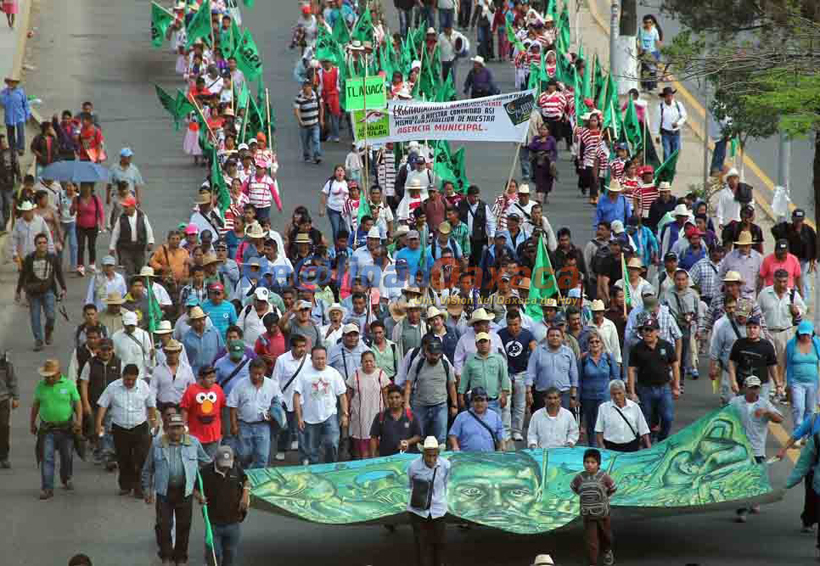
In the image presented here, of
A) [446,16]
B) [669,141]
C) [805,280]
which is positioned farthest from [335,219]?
[446,16]

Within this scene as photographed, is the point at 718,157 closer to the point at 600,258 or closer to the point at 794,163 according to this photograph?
the point at 794,163

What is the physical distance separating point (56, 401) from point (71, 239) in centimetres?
803

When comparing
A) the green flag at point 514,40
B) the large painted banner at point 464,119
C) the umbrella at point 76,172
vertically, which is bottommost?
the umbrella at point 76,172

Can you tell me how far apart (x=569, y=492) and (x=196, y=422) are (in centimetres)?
374

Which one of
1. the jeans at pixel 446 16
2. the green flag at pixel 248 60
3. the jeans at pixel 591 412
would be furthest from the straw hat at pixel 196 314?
the jeans at pixel 446 16

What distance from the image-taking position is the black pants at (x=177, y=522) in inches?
656

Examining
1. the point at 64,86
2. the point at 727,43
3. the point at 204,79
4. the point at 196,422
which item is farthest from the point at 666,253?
the point at 64,86

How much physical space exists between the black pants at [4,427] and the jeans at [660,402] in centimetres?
657

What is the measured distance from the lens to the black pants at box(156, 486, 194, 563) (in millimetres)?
16656

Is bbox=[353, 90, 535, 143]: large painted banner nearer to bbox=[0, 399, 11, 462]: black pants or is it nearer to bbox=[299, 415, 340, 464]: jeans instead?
bbox=[299, 415, 340, 464]: jeans

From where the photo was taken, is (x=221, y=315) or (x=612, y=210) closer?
(x=221, y=315)

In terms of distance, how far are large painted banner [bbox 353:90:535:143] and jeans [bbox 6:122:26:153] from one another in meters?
8.10

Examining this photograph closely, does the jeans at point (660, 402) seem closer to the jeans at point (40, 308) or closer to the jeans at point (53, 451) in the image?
the jeans at point (53, 451)

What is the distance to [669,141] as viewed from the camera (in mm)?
31609
